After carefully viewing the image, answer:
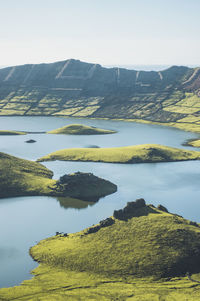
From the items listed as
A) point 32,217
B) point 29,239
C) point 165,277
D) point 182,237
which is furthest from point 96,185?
point 165,277

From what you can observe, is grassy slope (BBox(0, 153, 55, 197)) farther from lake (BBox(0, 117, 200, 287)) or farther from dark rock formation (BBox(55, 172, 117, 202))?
dark rock formation (BBox(55, 172, 117, 202))

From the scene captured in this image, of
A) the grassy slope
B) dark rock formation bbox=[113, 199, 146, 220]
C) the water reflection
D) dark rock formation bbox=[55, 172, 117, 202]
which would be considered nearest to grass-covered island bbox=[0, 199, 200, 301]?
dark rock formation bbox=[113, 199, 146, 220]

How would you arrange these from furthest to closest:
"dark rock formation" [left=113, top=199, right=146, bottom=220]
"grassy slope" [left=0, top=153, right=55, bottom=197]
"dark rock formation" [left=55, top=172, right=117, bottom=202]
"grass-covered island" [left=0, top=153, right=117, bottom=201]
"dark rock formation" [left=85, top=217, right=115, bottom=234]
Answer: "grassy slope" [left=0, top=153, right=55, bottom=197], "grass-covered island" [left=0, top=153, right=117, bottom=201], "dark rock formation" [left=55, top=172, right=117, bottom=202], "dark rock formation" [left=113, top=199, right=146, bottom=220], "dark rock formation" [left=85, top=217, right=115, bottom=234]

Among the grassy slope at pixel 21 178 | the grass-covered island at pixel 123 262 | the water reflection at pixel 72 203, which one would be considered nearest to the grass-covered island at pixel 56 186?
the grassy slope at pixel 21 178

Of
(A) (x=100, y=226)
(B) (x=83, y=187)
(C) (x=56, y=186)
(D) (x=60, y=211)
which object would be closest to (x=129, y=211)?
(A) (x=100, y=226)

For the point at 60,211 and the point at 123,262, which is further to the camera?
the point at 60,211

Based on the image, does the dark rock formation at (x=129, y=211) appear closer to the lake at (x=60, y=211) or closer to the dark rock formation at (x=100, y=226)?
the dark rock formation at (x=100, y=226)

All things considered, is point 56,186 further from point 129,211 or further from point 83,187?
point 129,211
